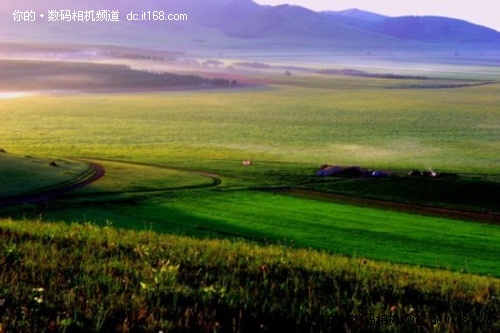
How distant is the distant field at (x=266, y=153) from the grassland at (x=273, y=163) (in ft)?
0.58

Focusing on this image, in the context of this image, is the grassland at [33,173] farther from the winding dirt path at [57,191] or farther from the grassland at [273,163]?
the grassland at [273,163]

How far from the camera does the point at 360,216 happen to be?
40000mm

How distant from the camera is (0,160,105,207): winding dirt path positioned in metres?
39.7

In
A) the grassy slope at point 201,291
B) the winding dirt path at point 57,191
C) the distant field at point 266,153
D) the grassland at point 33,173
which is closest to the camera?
the grassy slope at point 201,291

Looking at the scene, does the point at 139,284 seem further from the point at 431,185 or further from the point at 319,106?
the point at 319,106

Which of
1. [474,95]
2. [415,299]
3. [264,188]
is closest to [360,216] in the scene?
[264,188]

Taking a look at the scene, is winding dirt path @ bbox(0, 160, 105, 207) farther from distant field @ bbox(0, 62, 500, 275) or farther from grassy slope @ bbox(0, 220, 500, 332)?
grassy slope @ bbox(0, 220, 500, 332)

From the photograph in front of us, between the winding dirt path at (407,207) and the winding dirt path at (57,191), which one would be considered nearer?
the winding dirt path at (57,191)

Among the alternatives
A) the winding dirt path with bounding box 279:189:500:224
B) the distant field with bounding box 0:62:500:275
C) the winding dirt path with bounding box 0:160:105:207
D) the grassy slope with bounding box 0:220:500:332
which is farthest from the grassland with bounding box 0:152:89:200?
the grassy slope with bounding box 0:220:500:332

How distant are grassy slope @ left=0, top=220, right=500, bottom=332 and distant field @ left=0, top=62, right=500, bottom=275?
5.97 metres

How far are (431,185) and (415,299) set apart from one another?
4564 centimetres

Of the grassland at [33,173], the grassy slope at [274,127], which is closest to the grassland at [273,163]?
the grassy slope at [274,127]

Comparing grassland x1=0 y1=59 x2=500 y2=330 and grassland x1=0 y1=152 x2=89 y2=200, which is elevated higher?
grassland x1=0 y1=152 x2=89 y2=200

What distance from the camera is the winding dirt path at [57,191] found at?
1564 inches
